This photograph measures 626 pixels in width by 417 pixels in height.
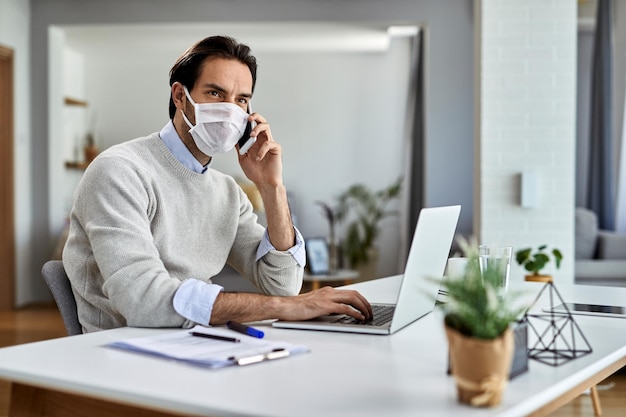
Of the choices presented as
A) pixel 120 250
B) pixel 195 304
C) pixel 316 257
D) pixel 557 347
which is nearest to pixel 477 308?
pixel 557 347

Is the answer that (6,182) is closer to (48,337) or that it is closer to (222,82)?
(48,337)

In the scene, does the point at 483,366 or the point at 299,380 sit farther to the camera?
the point at 299,380

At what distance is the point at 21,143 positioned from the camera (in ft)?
22.7

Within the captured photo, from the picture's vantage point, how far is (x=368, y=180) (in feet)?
29.9

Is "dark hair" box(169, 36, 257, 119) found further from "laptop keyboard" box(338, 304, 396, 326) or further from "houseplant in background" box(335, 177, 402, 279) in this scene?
"houseplant in background" box(335, 177, 402, 279)

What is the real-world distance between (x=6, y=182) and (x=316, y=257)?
2659 mm

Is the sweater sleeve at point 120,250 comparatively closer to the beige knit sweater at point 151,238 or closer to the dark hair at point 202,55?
the beige knit sweater at point 151,238

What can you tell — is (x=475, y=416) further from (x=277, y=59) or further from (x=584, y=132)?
(x=277, y=59)

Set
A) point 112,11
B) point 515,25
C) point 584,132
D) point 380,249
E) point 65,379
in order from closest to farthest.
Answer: point 65,379, point 515,25, point 112,11, point 584,132, point 380,249

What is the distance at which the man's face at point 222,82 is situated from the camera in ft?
6.20

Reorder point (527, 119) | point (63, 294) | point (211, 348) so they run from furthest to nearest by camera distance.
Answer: point (527, 119)
point (63, 294)
point (211, 348)

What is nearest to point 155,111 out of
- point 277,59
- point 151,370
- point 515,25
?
A: point 277,59

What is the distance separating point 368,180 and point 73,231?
752cm

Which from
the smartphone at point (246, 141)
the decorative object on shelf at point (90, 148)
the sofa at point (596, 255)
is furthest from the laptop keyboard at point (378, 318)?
the decorative object on shelf at point (90, 148)
